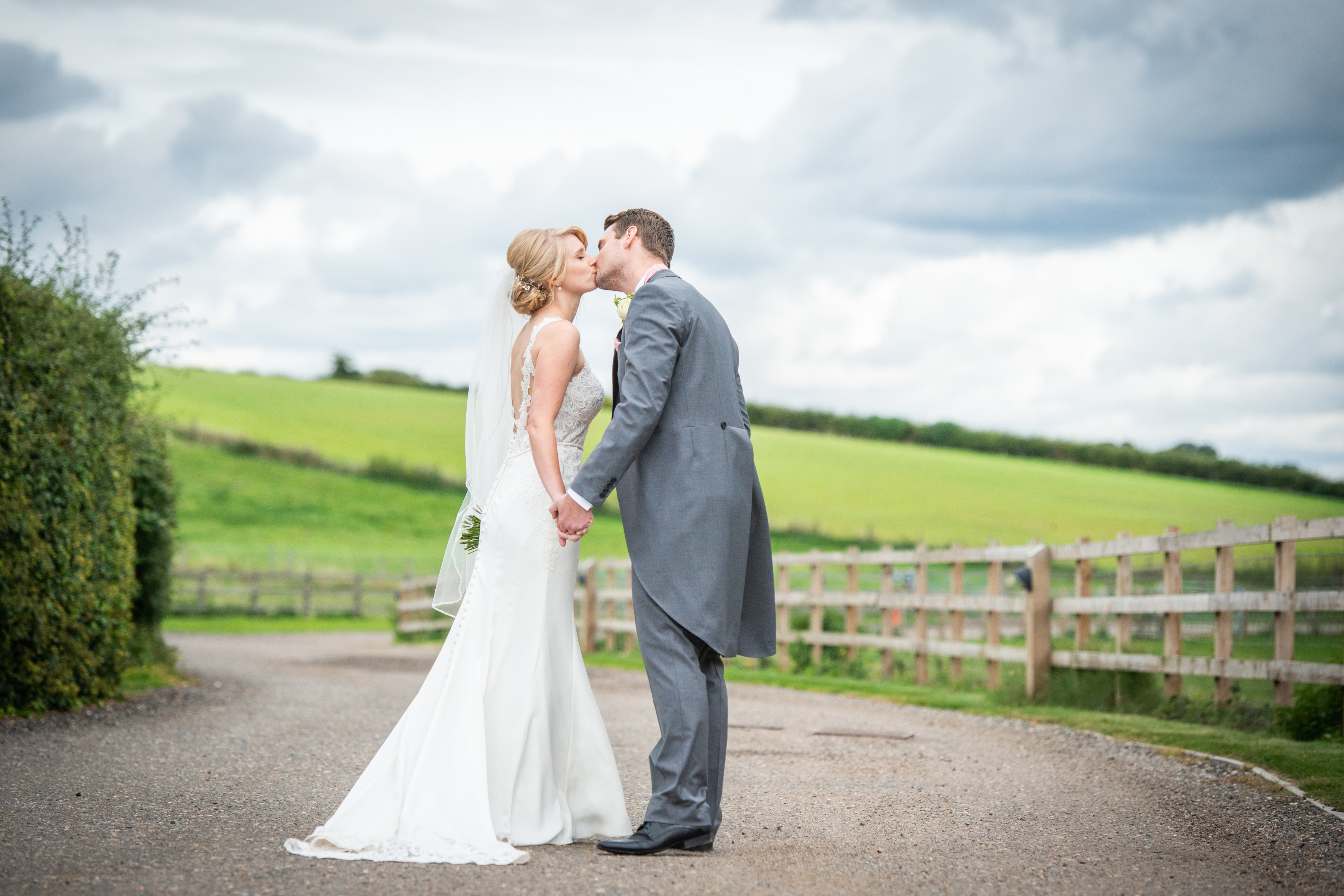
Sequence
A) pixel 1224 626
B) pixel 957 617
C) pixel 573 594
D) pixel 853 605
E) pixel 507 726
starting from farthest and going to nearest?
1. pixel 853 605
2. pixel 957 617
3. pixel 1224 626
4. pixel 573 594
5. pixel 507 726

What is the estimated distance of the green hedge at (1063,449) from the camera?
1834 inches

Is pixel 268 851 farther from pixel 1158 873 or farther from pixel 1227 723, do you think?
pixel 1227 723

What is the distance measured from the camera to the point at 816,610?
13.4m

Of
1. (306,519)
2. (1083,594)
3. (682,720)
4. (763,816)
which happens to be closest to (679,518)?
(682,720)

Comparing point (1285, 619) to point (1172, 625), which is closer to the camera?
point (1285, 619)

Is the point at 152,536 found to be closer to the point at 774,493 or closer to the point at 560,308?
the point at 560,308

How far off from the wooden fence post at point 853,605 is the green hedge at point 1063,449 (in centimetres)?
3240

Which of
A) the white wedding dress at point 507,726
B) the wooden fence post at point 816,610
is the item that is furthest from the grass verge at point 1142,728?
the white wedding dress at point 507,726

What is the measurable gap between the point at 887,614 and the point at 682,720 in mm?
8611

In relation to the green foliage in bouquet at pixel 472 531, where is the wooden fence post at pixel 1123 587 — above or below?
below

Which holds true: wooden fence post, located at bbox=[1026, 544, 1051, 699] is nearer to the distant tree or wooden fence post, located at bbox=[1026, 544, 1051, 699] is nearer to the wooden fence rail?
the wooden fence rail

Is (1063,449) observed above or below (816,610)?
above

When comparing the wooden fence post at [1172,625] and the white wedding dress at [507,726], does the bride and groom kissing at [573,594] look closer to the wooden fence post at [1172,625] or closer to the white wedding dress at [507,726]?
the white wedding dress at [507,726]

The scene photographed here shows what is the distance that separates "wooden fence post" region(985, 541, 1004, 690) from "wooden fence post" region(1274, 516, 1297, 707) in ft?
9.93
